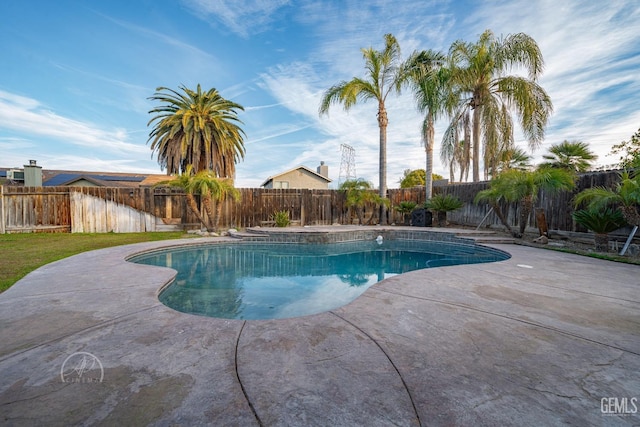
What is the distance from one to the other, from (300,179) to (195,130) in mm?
11037

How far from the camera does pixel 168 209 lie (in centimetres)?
1099

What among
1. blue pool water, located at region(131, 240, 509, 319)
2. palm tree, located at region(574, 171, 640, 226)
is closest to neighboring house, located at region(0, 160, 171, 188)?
blue pool water, located at region(131, 240, 509, 319)

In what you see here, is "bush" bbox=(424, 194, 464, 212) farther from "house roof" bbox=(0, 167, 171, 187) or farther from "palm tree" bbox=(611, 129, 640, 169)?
"house roof" bbox=(0, 167, 171, 187)

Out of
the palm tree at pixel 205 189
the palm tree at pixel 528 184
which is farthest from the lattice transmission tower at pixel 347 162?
the palm tree at pixel 528 184

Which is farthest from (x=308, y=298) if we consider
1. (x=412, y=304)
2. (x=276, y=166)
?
→ (x=276, y=166)

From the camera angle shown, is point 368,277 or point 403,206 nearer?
point 368,277

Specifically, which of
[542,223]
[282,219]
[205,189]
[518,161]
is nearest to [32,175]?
[205,189]

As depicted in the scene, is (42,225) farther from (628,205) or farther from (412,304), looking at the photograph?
(628,205)

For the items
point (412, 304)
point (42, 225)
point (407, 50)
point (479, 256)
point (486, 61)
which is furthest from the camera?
point (407, 50)

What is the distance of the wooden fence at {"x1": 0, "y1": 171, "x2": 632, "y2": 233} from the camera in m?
9.48

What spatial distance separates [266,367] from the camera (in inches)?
69.4

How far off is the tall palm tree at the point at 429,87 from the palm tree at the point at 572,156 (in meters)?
4.32

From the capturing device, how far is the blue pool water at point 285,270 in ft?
12.5

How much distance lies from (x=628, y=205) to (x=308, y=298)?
6.81 meters
